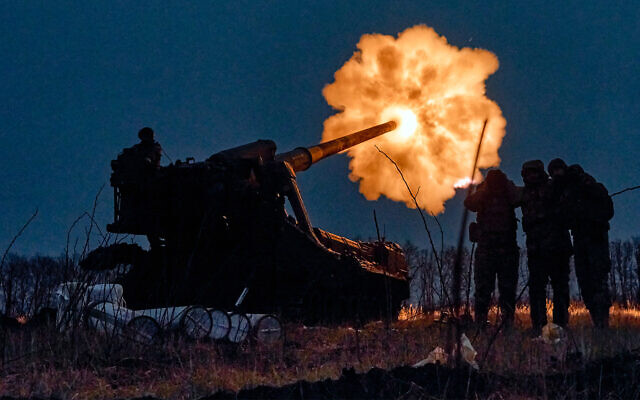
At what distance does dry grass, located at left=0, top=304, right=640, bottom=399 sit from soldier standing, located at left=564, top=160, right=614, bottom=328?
5.87 ft

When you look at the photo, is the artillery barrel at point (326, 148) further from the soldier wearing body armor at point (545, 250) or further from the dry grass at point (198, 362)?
the dry grass at point (198, 362)

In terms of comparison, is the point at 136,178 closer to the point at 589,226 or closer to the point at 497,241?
the point at 497,241

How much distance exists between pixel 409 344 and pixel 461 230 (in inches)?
205

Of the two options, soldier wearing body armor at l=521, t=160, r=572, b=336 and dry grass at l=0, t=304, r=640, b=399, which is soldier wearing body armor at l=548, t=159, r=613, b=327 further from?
dry grass at l=0, t=304, r=640, b=399

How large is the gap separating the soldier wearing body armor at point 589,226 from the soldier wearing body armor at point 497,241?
0.82m

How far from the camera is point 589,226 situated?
973cm

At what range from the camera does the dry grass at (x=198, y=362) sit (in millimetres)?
5180

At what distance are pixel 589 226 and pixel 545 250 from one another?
3.48 ft

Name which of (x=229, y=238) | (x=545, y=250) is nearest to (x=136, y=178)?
(x=229, y=238)

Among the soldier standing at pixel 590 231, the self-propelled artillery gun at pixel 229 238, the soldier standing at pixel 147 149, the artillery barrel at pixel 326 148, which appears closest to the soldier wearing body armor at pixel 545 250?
the soldier standing at pixel 590 231

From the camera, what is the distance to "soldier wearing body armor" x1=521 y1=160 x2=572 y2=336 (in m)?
9.27

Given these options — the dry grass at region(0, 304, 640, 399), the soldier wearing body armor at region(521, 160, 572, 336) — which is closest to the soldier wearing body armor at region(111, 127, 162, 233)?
the dry grass at region(0, 304, 640, 399)

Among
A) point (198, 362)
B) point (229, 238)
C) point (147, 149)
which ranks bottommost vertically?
point (198, 362)

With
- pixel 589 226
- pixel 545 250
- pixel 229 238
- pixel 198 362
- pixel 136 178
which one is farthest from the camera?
pixel 229 238
